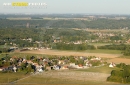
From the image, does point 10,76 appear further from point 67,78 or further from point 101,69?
point 101,69

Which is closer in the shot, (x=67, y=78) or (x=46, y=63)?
(x=67, y=78)

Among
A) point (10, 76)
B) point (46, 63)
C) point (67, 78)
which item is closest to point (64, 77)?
point (67, 78)

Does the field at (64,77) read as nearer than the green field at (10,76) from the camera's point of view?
Yes

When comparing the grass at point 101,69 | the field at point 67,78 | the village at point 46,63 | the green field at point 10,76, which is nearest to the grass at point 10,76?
the green field at point 10,76

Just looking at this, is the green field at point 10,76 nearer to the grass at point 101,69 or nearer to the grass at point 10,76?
the grass at point 10,76

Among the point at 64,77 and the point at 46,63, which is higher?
the point at 46,63

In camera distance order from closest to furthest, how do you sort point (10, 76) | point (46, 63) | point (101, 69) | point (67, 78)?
1. point (67, 78)
2. point (10, 76)
3. point (101, 69)
4. point (46, 63)

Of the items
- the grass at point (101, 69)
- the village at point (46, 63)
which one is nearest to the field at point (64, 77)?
the grass at point (101, 69)

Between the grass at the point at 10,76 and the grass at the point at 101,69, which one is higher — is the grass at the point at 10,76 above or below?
above

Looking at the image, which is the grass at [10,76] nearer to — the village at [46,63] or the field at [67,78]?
the field at [67,78]

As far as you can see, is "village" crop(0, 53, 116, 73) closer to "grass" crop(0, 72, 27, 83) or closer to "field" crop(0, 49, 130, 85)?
"grass" crop(0, 72, 27, 83)

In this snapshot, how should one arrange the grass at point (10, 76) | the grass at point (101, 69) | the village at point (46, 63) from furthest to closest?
the village at point (46, 63)
the grass at point (101, 69)
the grass at point (10, 76)

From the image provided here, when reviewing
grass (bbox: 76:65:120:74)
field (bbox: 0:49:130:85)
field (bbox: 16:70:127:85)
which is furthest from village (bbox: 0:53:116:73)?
field (bbox: 16:70:127:85)

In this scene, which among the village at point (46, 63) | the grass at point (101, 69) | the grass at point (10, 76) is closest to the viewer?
the grass at point (10, 76)
